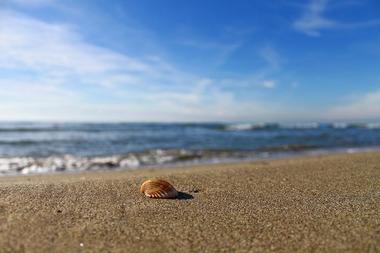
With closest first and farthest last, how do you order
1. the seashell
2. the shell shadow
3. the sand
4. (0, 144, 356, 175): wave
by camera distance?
the sand < the seashell < the shell shadow < (0, 144, 356, 175): wave

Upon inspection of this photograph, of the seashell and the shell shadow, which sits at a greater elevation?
the seashell

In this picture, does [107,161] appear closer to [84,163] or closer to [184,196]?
[84,163]

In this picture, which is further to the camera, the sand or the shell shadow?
the shell shadow

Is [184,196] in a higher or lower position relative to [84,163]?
higher

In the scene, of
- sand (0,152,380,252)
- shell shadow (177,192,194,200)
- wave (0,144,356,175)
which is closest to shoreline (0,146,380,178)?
wave (0,144,356,175)

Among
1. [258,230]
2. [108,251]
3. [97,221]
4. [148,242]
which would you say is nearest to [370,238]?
[258,230]

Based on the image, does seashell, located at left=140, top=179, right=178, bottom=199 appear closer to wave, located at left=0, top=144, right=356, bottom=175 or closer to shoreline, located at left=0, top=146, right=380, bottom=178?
shoreline, located at left=0, top=146, right=380, bottom=178

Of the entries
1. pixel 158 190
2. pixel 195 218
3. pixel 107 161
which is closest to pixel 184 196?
pixel 158 190

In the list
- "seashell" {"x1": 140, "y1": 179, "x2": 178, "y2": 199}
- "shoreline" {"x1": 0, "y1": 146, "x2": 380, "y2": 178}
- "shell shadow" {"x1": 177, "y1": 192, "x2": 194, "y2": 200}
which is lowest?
"shoreline" {"x1": 0, "y1": 146, "x2": 380, "y2": 178}

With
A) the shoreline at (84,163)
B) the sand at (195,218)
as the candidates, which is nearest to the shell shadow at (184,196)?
the sand at (195,218)

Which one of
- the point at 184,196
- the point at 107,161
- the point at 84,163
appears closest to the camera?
the point at 184,196
